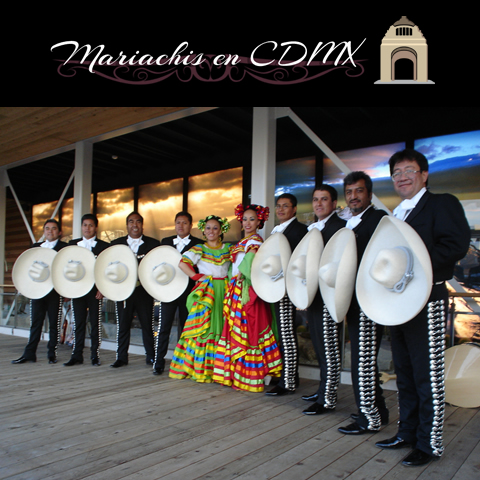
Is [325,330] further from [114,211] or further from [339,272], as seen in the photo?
[114,211]

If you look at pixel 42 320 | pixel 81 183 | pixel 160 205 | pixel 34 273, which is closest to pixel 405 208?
pixel 34 273

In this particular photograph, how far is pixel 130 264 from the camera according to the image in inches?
169

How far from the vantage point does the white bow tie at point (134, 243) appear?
455cm

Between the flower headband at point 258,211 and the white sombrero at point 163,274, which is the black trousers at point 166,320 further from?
the flower headband at point 258,211

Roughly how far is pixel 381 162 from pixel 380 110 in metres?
0.67

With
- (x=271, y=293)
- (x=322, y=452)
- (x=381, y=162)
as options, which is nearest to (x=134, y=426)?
(x=322, y=452)

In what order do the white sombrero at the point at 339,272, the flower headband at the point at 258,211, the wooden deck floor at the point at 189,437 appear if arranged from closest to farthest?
the wooden deck floor at the point at 189,437 < the white sombrero at the point at 339,272 < the flower headband at the point at 258,211

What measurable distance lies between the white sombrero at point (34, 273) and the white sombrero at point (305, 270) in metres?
2.94

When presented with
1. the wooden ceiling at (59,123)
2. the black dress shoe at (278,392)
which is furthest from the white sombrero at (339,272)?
the wooden ceiling at (59,123)

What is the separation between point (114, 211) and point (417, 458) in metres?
8.27

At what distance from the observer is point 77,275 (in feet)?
14.4

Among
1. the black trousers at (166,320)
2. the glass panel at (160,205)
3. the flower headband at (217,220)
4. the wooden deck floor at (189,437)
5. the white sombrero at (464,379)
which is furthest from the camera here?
the glass panel at (160,205)

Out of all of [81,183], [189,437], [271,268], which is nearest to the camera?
[189,437]

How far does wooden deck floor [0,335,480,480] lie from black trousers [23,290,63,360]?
980mm
